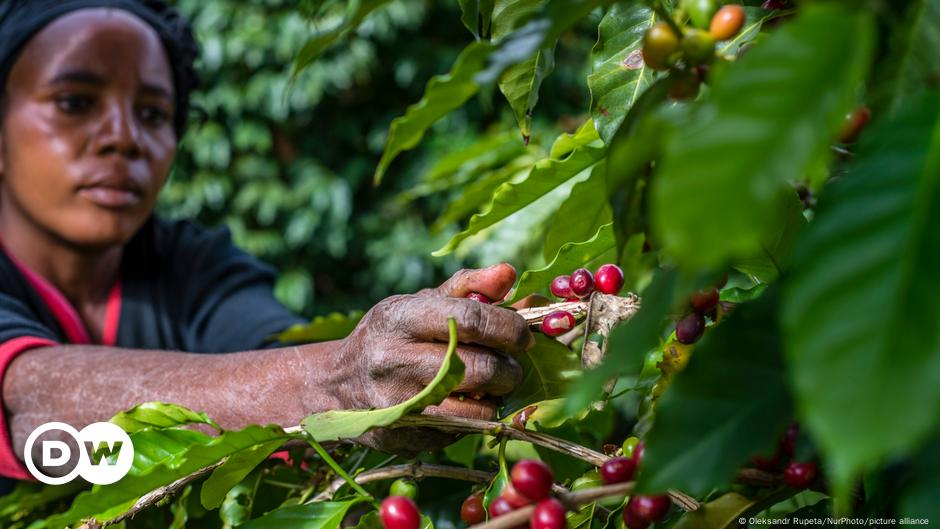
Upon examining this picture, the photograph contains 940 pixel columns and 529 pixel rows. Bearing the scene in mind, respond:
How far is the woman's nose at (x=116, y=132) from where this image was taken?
4.79ft

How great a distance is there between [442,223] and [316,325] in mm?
243

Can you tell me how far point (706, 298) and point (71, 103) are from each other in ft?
4.12

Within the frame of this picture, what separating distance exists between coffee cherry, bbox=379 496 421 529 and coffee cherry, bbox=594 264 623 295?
0.72ft

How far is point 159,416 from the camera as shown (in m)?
0.69

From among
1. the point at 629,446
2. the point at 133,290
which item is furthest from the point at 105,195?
the point at 629,446

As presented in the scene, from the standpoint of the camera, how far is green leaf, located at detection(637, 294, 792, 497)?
1.09ft

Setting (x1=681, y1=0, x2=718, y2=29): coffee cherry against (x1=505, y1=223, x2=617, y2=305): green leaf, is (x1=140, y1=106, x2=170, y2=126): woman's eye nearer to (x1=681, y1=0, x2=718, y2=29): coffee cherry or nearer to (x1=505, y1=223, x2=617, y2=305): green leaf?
(x1=505, y1=223, x2=617, y2=305): green leaf

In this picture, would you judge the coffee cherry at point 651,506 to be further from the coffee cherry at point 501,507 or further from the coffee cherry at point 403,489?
the coffee cherry at point 403,489

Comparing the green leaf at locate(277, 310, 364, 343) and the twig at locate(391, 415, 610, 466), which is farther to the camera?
the green leaf at locate(277, 310, 364, 343)

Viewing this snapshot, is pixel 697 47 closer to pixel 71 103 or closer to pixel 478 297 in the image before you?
pixel 478 297

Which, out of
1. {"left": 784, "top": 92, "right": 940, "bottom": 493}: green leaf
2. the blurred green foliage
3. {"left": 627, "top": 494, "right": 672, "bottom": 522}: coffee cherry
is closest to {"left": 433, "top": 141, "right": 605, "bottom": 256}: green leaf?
{"left": 627, "top": 494, "right": 672, "bottom": 522}: coffee cherry

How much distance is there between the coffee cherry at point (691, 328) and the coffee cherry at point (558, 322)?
0.12 meters

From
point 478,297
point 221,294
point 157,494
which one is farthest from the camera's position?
point 221,294

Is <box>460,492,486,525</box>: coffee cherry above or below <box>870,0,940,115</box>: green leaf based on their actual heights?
below
